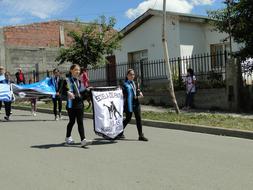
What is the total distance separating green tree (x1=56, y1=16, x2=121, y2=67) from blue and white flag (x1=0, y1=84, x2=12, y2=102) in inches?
251

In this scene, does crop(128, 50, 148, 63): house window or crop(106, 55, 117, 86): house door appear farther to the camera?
crop(128, 50, 148, 63): house window

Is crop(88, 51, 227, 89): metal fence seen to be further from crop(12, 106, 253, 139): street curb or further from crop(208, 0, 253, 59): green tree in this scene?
crop(12, 106, 253, 139): street curb

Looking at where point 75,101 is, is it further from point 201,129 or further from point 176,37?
point 176,37

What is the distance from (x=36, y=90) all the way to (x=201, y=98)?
6095mm

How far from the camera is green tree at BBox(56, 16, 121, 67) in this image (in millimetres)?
21484

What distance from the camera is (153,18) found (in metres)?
24.4

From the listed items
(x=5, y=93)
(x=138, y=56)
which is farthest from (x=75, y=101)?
(x=138, y=56)

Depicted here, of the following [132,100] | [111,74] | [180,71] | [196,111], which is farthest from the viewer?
[111,74]

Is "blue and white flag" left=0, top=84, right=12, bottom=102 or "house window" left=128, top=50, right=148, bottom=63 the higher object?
"house window" left=128, top=50, right=148, bottom=63

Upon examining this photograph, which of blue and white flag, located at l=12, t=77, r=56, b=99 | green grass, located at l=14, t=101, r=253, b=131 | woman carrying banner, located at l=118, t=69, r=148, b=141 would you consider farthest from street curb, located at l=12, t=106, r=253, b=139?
blue and white flag, located at l=12, t=77, r=56, b=99

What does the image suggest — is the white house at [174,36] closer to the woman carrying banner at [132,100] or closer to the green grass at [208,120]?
the green grass at [208,120]

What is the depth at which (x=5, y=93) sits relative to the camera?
50.6ft

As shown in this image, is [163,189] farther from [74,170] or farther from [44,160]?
[44,160]

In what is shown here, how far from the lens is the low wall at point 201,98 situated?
16203 mm
